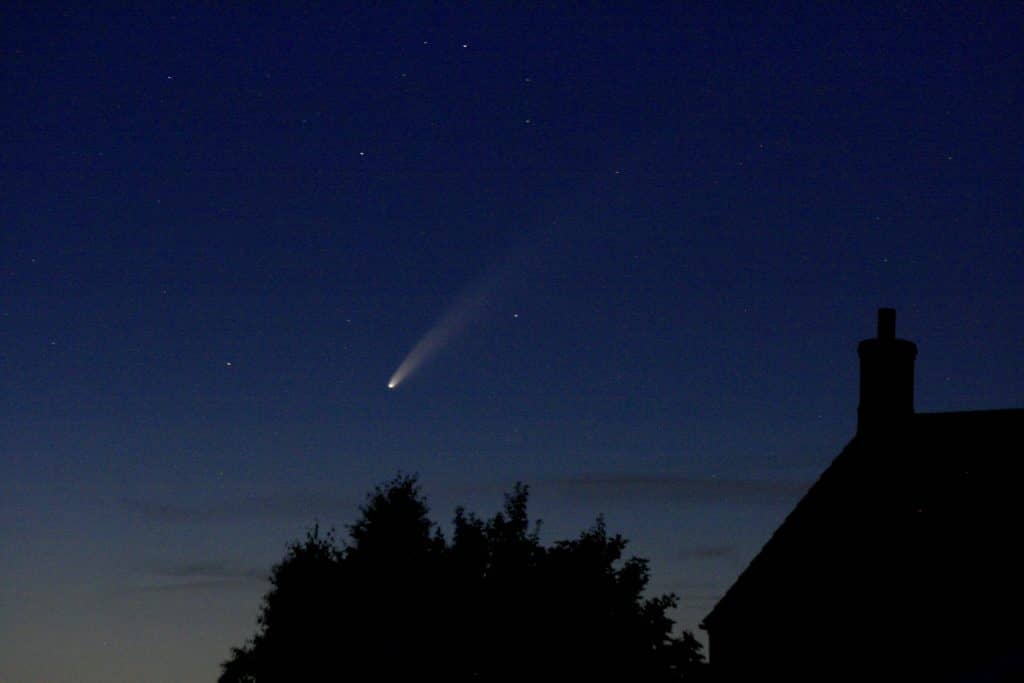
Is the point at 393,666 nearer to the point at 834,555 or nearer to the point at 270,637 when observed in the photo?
the point at 270,637

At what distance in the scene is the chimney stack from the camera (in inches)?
1073

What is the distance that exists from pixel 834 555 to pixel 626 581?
116 feet

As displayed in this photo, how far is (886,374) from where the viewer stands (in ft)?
90.0

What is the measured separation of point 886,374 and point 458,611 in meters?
33.0

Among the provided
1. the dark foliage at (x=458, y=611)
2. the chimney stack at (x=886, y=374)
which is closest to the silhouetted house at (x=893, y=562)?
the chimney stack at (x=886, y=374)

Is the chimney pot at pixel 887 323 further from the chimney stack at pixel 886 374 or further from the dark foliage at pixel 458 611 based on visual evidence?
the dark foliage at pixel 458 611

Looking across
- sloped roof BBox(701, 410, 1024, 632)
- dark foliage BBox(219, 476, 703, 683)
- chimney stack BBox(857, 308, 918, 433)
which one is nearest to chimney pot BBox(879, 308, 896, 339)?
chimney stack BBox(857, 308, 918, 433)

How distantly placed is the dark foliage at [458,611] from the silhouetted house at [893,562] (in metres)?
28.6

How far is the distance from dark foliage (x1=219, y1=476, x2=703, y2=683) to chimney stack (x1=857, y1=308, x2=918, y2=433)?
97.8ft

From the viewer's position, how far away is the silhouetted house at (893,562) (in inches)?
832

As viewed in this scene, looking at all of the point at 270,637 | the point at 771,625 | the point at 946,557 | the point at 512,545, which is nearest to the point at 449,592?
the point at 512,545

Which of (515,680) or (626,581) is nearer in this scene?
(515,680)

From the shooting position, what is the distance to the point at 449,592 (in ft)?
191

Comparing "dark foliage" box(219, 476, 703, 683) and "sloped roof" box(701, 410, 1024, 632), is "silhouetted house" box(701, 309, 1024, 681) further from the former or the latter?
"dark foliage" box(219, 476, 703, 683)
